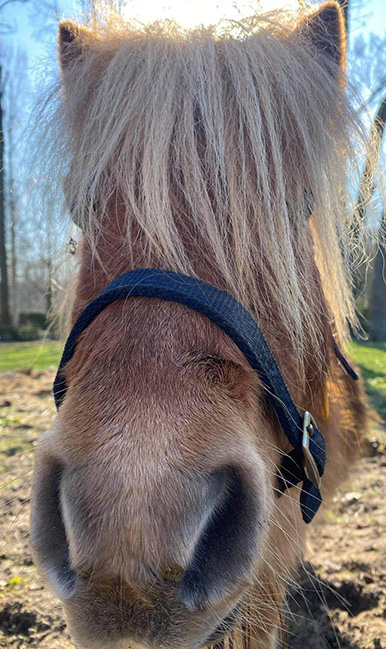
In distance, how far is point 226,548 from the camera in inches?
39.1

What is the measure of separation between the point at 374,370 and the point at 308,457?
22.0ft

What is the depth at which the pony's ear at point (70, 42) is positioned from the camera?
2117 millimetres

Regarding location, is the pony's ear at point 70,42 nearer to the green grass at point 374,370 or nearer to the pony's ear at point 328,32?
the pony's ear at point 328,32

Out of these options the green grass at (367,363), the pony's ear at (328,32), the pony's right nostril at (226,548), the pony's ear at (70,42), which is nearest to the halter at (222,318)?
the pony's right nostril at (226,548)

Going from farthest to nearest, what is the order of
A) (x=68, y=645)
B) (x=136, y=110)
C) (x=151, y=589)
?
(x=68, y=645)
(x=136, y=110)
(x=151, y=589)

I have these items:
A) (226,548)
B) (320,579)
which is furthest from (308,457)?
(320,579)

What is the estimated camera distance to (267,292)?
4.80 ft

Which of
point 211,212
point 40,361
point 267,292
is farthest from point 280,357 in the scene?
point 40,361

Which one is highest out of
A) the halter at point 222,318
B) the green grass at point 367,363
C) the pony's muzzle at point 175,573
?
the halter at point 222,318

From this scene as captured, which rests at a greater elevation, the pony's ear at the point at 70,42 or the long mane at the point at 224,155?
the pony's ear at the point at 70,42

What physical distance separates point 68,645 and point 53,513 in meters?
1.38

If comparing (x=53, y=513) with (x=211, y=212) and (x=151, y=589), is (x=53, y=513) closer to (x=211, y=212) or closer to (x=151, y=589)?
(x=151, y=589)

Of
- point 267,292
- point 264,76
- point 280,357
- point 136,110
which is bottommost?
point 280,357

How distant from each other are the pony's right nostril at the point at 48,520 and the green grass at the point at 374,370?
3247 millimetres
